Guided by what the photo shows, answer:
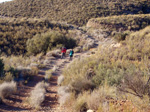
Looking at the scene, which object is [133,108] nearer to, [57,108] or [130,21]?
[57,108]

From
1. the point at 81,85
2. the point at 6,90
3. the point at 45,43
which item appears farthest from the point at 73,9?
the point at 6,90

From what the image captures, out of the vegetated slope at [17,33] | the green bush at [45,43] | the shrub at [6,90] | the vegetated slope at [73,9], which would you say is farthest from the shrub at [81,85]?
the vegetated slope at [73,9]

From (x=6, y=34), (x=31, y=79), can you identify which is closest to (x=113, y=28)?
(x=6, y=34)

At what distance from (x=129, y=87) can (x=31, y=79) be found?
5949mm

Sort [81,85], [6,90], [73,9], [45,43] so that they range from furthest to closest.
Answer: [73,9] → [45,43] → [81,85] → [6,90]

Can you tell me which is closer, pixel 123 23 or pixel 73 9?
pixel 123 23

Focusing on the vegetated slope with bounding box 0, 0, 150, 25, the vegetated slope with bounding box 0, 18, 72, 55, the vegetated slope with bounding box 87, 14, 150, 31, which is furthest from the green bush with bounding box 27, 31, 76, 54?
the vegetated slope with bounding box 0, 0, 150, 25

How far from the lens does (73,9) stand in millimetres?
44281

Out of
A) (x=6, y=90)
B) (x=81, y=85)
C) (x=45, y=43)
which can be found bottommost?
(x=45, y=43)

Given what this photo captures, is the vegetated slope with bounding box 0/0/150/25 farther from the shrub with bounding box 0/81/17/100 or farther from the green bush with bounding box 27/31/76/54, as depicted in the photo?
the shrub with bounding box 0/81/17/100

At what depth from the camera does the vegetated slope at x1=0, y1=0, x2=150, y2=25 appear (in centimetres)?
Result: 4141

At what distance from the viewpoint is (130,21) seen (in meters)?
30.9

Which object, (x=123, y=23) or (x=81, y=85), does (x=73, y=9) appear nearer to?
(x=123, y=23)

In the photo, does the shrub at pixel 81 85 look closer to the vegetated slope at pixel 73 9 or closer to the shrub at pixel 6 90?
the shrub at pixel 6 90
